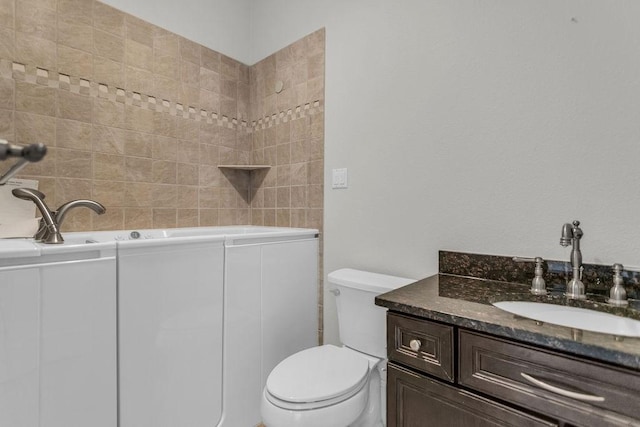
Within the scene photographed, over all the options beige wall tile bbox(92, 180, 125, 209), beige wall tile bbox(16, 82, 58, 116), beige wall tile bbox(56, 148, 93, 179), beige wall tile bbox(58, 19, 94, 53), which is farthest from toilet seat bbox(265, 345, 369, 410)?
beige wall tile bbox(58, 19, 94, 53)

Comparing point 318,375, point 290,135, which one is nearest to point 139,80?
point 290,135

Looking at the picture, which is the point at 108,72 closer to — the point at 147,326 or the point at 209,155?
the point at 209,155

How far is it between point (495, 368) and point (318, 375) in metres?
0.73

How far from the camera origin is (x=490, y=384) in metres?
0.80

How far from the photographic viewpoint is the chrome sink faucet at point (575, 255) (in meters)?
1.05

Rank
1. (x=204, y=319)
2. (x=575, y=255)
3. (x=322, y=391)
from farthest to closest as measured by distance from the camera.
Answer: (x=204, y=319) → (x=322, y=391) → (x=575, y=255)

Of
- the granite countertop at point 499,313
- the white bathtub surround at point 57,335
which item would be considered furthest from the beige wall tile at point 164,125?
the granite countertop at point 499,313

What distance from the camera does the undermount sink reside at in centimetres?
87

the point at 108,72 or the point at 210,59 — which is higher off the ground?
the point at 210,59

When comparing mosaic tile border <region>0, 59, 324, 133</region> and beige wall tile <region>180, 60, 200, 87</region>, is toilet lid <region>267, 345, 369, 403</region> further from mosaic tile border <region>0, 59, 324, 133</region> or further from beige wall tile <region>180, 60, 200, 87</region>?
beige wall tile <region>180, 60, 200, 87</region>

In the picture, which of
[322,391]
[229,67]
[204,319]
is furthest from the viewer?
[229,67]

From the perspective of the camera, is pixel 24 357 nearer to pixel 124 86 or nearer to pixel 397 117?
pixel 124 86

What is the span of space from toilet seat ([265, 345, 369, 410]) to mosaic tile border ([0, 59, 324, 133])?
144 cm

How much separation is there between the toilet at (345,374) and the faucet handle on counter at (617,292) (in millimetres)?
721
